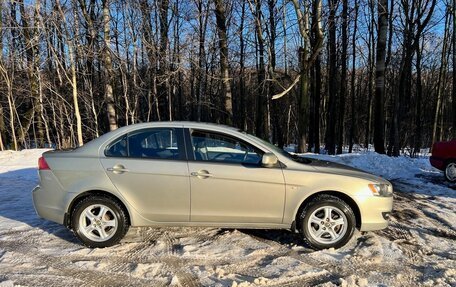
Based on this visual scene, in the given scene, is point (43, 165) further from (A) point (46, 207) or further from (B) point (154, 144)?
(B) point (154, 144)

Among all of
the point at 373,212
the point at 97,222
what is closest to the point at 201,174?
the point at 97,222

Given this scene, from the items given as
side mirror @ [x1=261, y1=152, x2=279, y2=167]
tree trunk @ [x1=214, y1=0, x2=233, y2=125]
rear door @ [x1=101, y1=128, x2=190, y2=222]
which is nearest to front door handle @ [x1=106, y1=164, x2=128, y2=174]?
rear door @ [x1=101, y1=128, x2=190, y2=222]

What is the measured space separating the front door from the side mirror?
67mm

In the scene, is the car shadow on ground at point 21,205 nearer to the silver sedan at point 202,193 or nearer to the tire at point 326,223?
the silver sedan at point 202,193

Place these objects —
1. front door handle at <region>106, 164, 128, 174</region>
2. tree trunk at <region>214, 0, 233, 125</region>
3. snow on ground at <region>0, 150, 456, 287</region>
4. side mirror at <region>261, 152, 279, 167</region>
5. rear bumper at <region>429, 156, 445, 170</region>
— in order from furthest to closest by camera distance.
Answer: tree trunk at <region>214, 0, 233, 125</region>, rear bumper at <region>429, 156, 445, 170</region>, front door handle at <region>106, 164, 128, 174</region>, side mirror at <region>261, 152, 279, 167</region>, snow on ground at <region>0, 150, 456, 287</region>

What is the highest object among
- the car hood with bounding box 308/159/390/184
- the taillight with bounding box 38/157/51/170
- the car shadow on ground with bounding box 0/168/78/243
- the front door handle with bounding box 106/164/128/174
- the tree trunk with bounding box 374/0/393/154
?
the tree trunk with bounding box 374/0/393/154

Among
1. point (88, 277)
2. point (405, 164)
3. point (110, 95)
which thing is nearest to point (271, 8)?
point (110, 95)

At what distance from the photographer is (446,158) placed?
1104 cm

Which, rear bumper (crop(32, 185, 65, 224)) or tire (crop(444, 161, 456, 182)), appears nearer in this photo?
rear bumper (crop(32, 185, 65, 224))

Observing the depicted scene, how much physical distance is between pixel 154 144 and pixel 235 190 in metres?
1.27

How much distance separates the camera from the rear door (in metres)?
5.24

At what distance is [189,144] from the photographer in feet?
17.7

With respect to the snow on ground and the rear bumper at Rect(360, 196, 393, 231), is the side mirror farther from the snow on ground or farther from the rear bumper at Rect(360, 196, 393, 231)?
the rear bumper at Rect(360, 196, 393, 231)

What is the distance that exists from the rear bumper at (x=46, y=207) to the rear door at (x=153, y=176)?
873 millimetres
